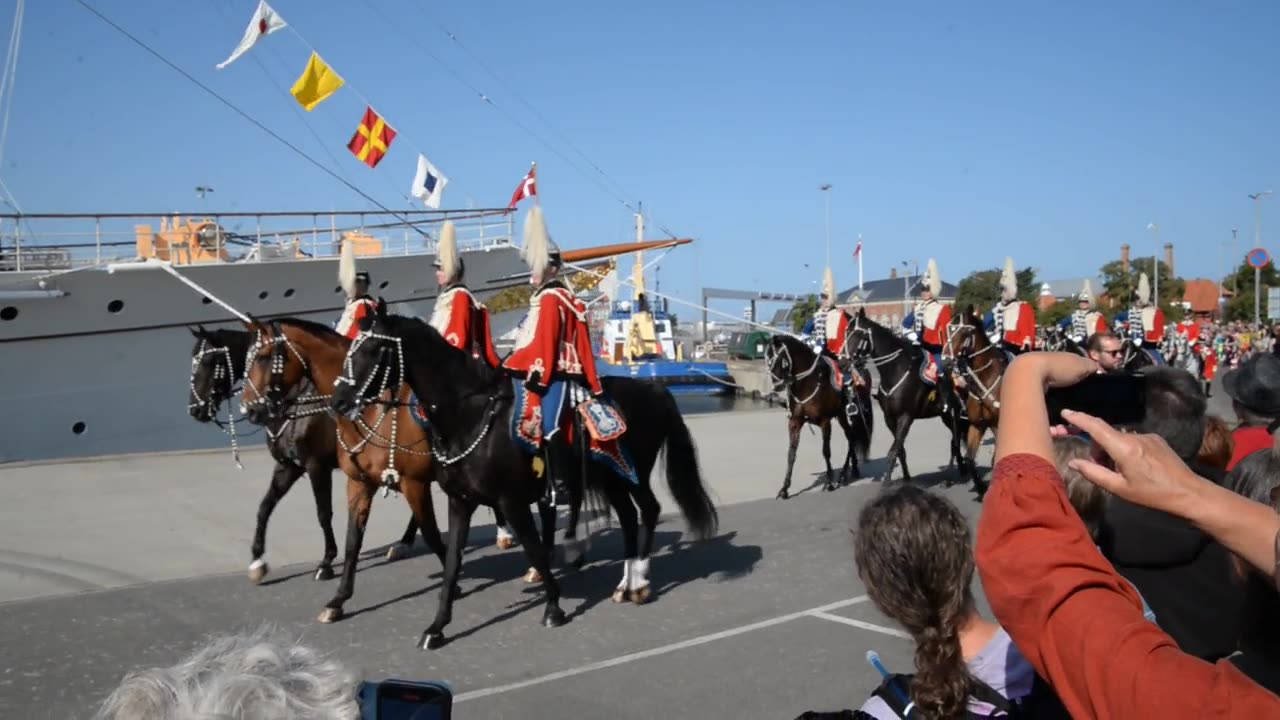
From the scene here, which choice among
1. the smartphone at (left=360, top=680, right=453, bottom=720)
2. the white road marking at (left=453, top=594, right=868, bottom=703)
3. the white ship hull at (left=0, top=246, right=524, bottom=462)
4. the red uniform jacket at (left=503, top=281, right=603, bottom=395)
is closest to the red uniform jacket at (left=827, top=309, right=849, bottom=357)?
the white road marking at (left=453, top=594, right=868, bottom=703)

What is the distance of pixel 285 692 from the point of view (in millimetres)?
1439

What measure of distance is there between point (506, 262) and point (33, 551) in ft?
65.1

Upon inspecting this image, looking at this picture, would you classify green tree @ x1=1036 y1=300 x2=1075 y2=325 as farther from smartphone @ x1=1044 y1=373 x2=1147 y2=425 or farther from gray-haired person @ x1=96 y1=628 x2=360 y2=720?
gray-haired person @ x1=96 y1=628 x2=360 y2=720

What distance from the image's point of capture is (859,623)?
285 inches

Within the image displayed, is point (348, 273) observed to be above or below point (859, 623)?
above

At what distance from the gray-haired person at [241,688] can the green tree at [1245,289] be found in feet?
204

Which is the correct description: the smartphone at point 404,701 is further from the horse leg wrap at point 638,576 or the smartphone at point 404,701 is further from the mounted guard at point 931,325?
the mounted guard at point 931,325

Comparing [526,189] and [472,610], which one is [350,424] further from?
[526,189]

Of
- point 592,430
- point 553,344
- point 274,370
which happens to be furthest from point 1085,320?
point 274,370

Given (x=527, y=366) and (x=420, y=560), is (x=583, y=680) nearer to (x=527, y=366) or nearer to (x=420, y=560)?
(x=527, y=366)

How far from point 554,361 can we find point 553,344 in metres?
0.12

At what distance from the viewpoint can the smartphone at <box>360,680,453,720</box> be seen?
5.06ft

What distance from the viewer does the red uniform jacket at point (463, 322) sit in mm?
8406

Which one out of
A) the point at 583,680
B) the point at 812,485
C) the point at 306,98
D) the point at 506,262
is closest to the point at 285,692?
the point at 583,680
